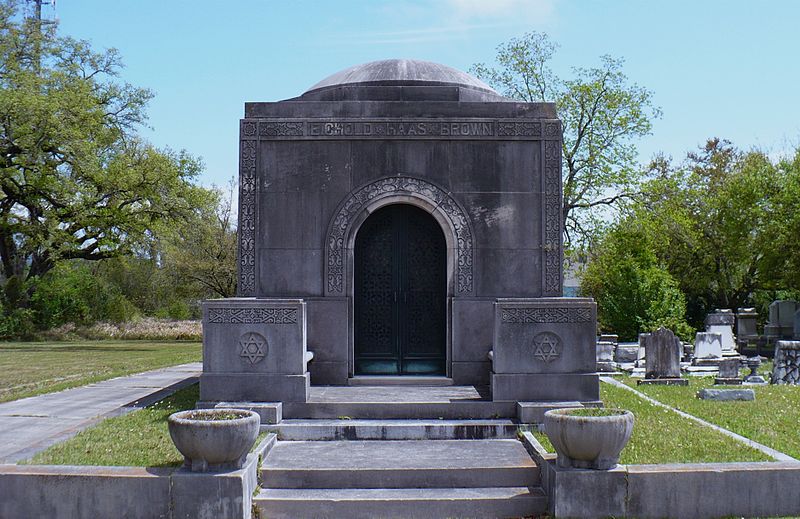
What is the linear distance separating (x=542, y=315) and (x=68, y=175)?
28591mm

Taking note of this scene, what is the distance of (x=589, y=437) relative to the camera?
22.3 feet

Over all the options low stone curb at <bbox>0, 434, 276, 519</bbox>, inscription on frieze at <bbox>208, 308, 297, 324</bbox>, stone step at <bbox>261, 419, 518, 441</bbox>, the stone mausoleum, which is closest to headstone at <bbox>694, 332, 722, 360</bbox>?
the stone mausoleum

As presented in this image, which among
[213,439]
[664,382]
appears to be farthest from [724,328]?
[213,439]

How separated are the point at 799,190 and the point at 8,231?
32.2 metres

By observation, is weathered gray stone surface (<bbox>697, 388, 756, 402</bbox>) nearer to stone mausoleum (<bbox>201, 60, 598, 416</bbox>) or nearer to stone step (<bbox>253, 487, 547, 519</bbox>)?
stone mausoleum (<bbox>201, 60, 598, 416</bbox>)

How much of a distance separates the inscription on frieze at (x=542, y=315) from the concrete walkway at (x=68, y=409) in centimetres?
545

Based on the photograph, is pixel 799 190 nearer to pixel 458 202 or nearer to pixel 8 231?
pixel 458 202

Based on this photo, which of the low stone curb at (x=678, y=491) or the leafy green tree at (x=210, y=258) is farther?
the leafy green tree at (x=210, y=258)

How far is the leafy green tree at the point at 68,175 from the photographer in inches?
1191

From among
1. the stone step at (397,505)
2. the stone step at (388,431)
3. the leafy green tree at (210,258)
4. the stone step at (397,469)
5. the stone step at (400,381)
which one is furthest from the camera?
the leafy green tree at (210,258)

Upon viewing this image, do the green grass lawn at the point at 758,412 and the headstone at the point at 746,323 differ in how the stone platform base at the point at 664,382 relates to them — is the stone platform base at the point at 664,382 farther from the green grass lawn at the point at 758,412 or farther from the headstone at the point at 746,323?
the headstone at the point at 746,323

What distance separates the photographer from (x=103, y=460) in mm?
7609

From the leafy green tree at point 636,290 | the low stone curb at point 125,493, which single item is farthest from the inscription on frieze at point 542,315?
the leafy green tree at point 636,290

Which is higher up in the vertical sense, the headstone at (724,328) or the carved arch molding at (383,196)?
the carved arch molding at (383,196)
